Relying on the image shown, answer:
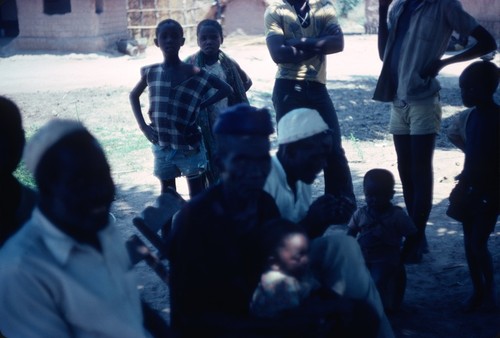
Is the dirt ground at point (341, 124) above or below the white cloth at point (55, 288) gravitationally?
below

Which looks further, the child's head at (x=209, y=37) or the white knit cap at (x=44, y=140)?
the child's head at (x=209, y=37)

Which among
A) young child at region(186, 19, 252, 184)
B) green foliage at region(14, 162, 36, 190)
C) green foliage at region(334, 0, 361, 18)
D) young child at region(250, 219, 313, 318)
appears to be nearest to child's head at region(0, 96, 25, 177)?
young child at region(250, 219, 313, 318)

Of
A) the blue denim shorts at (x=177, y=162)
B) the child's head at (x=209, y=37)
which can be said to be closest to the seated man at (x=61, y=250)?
the blue denim shorts at (x=177, y=162)

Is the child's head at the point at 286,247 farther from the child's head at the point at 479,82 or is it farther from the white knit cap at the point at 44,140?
the child's head at the point at 479,82

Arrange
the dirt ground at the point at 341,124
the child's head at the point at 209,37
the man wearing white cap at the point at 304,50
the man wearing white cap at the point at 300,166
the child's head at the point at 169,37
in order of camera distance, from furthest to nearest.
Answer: the child's head at the point at 209,37, the man wearing white cap at the point at 304,50, the child's head at the point at 169,37, the dirt ground at the point at 341,124, the man wearing white cap at the point at 300,166

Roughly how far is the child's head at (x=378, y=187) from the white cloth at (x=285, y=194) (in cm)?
63

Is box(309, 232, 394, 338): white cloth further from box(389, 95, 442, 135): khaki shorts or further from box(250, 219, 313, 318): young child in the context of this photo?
box(389, 95, 442, 135): khaki shorts

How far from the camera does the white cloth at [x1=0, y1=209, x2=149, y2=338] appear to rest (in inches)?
70.1

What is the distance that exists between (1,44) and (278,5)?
17659mm

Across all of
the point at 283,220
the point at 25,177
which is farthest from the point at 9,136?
the point at 25,177

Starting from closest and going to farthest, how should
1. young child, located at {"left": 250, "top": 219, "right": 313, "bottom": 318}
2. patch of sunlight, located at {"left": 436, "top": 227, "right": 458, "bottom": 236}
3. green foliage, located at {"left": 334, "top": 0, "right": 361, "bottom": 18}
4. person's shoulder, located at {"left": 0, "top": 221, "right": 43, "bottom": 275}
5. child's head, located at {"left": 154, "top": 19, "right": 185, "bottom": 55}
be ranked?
person's shoulder, located at {"left": 0, "top": 221, "right": 43, "bottom": 275}, young child, located at {"left": 250, "top": 219, "right": 313, "bottom": 318}, child's head, located at {"left": 154, "top": 19, "right": 185, "bottom": 55}, patch of sunlight, located at {"left": 436, "top": 227, "right": 458, "bottom": 236}, green foliage, located at {"left": 334, "top": 0, "right": 361, "bottom": 18}

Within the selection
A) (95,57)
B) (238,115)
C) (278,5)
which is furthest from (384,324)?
(95,57)

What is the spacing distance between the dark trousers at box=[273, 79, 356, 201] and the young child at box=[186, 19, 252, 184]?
13.7 inches

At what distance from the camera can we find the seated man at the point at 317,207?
2676 millimetres
